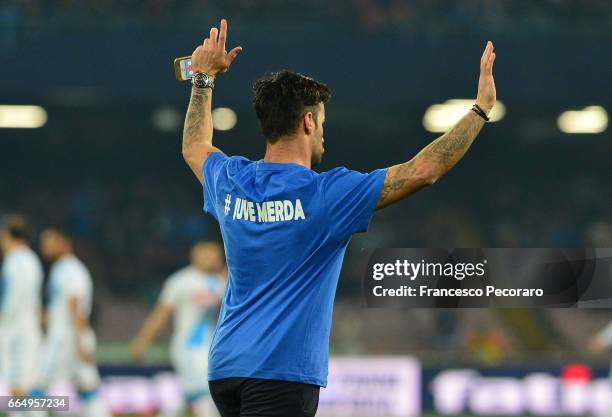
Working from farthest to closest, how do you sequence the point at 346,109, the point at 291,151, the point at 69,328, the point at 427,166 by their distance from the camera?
the point at 346,109 → the point at 69,328 → the point at 291,151 → the point at 427,166

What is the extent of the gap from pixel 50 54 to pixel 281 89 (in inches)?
533

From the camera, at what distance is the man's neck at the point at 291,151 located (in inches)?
135

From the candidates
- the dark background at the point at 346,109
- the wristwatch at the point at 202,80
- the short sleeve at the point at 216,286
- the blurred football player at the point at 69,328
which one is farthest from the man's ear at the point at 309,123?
the dark background at the point at 346,109

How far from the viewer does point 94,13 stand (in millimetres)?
16750

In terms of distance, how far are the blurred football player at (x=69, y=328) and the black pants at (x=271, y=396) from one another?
7.68 metres

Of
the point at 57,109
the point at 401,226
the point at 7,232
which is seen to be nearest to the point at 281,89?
the point at 7,232

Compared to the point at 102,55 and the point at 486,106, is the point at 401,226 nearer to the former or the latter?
the point at 102,55

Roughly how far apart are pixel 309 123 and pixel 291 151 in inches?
3.8

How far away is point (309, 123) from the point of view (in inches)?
134

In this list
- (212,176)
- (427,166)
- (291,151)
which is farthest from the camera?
(212,176)

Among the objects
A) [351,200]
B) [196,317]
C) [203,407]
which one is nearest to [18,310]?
[196,317]

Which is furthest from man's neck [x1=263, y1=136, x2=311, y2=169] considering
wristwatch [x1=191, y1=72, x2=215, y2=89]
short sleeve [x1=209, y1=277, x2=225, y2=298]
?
short sleeve [x1=209, y1=277, x2=225, y2=298]

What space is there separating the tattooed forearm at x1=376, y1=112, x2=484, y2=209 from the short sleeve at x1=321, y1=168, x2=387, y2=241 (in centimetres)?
3

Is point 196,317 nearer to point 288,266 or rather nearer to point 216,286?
point 216,286
